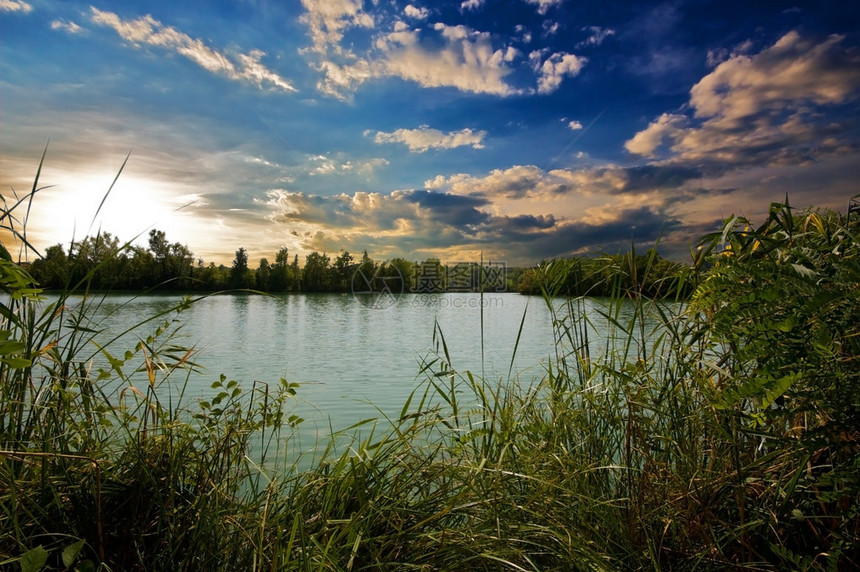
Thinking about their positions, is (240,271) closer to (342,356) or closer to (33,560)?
(342,356)

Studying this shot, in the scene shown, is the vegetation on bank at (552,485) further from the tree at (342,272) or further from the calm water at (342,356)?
the tree at (342,272)

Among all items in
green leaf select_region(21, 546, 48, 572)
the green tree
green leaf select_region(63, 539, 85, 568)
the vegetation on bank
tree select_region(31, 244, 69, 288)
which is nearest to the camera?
green leaf select_region(21, 546, 48, 572)

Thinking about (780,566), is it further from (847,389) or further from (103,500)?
(103,500)

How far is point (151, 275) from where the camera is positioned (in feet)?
9.82

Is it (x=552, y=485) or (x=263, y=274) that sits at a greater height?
(x=263, y=274)

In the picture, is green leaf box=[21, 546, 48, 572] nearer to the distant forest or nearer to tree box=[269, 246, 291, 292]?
the distant forest

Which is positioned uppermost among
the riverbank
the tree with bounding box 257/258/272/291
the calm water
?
the tree with bounding box 257/258/272/291

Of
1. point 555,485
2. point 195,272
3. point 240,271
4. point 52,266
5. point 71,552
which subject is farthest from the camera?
point 240,271

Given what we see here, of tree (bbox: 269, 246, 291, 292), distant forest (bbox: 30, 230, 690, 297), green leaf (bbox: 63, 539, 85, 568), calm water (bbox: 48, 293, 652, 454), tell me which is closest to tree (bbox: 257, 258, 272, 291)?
tree (bbox: 269, 246, 291, 292)

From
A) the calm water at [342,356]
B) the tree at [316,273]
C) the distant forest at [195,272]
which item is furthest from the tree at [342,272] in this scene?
the distant forest at [195,272]

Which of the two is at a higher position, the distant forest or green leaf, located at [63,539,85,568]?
the distant forest

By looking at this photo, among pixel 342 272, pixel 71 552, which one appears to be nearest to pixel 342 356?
pixel 71 552

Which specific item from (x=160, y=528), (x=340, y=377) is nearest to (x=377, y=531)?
(x=160, y=528)

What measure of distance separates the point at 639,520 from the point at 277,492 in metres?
1.49
